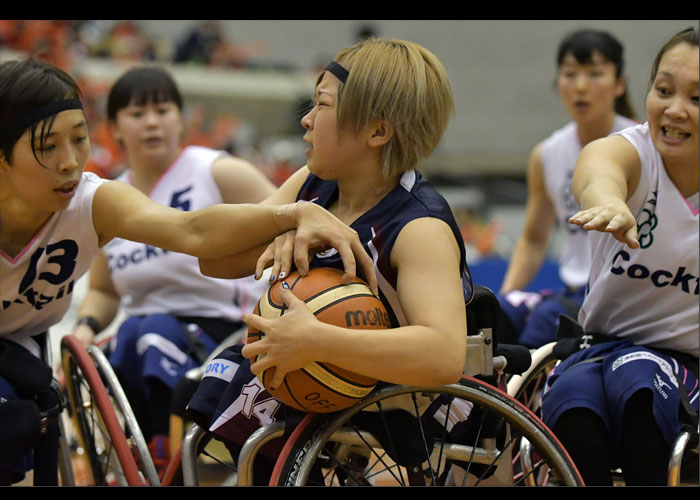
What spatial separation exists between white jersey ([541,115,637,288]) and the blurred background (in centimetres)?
636

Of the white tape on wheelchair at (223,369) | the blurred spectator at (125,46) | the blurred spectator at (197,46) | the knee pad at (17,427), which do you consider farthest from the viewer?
the blurred spectator at (197,46)

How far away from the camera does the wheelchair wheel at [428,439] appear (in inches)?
73.8

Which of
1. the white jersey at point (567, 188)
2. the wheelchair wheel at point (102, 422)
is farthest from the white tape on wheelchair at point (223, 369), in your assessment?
the white jersey at point (567, 188)

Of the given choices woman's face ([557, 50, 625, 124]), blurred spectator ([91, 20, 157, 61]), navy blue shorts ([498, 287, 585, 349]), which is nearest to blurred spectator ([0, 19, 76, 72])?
blurred spectator ([91, 20, 157, 61])

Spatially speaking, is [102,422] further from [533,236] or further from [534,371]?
[533,236]

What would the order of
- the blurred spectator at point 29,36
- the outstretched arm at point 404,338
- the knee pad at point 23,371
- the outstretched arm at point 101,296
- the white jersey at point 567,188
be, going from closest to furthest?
the outstretched arm at point 404,338 → the knee pad at point 23,371 → the outstretched arm at point 101,296 → the white jersey at point 567,188 → the blurred spectator at point 29,36

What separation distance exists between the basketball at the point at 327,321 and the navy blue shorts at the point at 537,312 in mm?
1495

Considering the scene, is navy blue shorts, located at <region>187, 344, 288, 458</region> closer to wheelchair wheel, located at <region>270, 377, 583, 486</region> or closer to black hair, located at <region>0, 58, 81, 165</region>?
wheelchair wheel, located at <region>270, 377, 583, 486</region>

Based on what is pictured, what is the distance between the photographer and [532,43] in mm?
18328

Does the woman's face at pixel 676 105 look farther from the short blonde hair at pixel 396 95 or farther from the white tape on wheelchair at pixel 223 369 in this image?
the white tape on wheelchair at pixel 223 369

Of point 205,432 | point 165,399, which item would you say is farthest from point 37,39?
point 205,432

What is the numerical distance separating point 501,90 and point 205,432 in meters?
17.4

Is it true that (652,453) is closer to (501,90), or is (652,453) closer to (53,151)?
(53,151)

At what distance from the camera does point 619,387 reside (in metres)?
2.23
